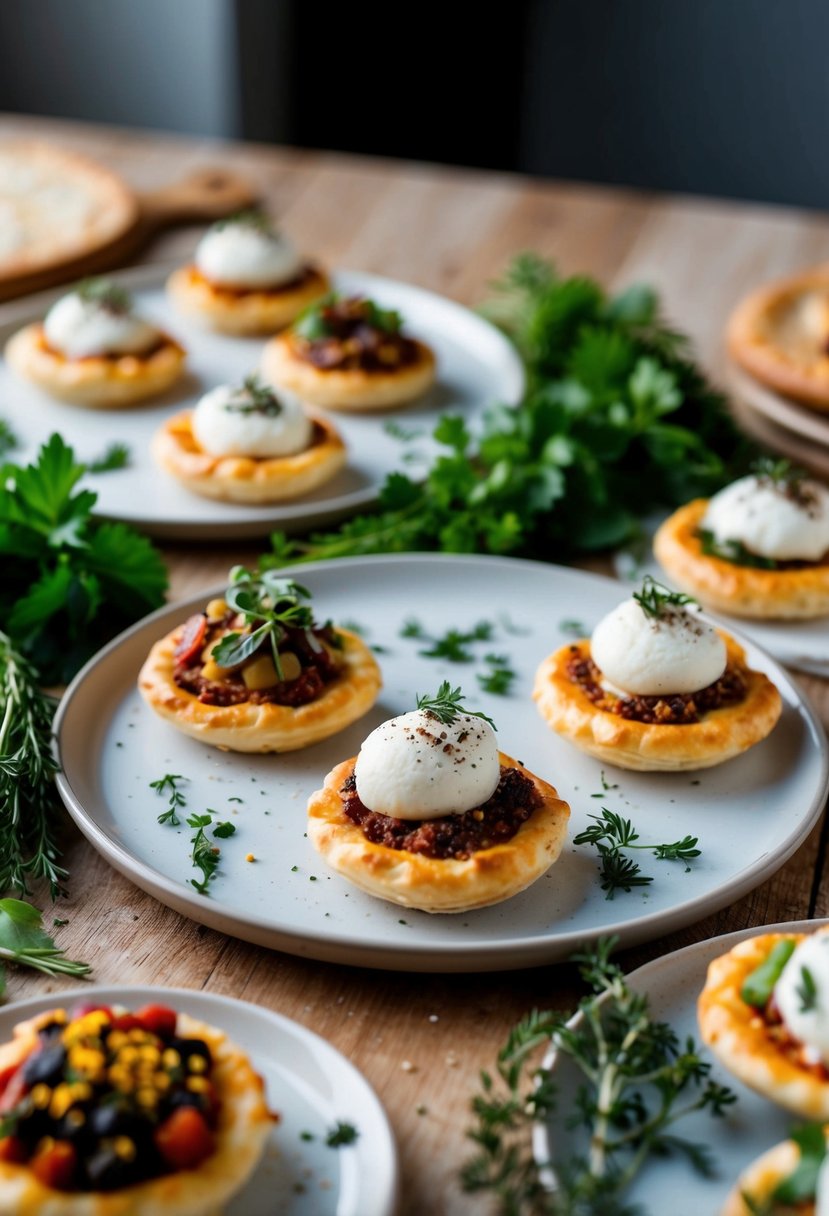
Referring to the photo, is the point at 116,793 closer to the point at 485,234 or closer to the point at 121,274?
the point at 121,274

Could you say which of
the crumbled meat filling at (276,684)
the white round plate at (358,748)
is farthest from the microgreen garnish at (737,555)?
the crumbled meat filling at (276,684)

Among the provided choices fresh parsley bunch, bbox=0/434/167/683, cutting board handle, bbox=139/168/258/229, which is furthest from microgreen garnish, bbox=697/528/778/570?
cutting board handle, bbox=139/168/258/229

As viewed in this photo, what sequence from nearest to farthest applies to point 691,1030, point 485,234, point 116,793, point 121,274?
point 691,1030, point 116,793, point 121,274, point 485,234

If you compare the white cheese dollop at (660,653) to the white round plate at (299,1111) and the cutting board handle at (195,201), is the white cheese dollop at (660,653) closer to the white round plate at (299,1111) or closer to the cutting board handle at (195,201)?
the white round plate at (299,1111)

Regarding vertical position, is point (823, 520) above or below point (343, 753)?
above

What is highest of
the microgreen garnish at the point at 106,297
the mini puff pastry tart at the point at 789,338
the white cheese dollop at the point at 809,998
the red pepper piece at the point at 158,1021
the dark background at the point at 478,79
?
the white cheese dollop at the point at 809,998

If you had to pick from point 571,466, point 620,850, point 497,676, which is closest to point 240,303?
point 571,466

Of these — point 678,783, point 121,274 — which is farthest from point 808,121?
point 678,783
